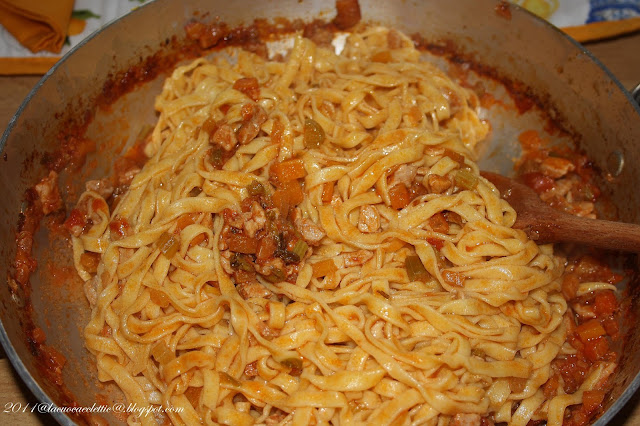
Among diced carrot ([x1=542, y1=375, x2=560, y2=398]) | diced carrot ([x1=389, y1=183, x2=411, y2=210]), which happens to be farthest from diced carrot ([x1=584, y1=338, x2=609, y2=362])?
diced carrot ([x1=389, y1=183, x2=411, y2=210])

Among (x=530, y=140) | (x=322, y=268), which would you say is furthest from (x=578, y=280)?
(x=322, y=268)

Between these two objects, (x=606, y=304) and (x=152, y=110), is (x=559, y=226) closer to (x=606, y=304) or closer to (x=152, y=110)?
(x=606, y=304)

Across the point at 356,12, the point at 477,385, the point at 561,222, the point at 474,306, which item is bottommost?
the point at 477,385

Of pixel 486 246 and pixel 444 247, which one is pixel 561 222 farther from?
pixel 444 247

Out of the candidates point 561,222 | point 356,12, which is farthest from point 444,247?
point 356,12

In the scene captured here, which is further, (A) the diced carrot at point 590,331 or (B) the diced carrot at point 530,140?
(B) the diced carrot at point 530,140

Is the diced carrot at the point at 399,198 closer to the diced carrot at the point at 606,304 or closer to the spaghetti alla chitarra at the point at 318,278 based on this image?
the spaghetti alla chitarra at the point at 318,278

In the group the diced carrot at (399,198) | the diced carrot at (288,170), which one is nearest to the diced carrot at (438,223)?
the diced carrot at (399,198)
